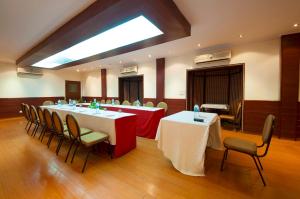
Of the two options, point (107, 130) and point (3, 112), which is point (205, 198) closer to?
point (107, 130)

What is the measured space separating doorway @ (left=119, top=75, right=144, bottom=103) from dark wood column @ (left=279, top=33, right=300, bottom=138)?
18.1ft

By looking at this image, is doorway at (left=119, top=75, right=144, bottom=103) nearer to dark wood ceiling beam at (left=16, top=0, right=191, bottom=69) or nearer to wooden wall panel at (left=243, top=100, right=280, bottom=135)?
dark wood ceiling beam at (left=16, top=0, right=191, bottom=69)

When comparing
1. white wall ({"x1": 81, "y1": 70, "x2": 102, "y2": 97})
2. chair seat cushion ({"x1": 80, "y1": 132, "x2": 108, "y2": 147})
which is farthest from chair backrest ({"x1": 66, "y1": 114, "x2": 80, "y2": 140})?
white wall ({"x1": 81, "y1": 70, "x2": 102, "y2": 97})

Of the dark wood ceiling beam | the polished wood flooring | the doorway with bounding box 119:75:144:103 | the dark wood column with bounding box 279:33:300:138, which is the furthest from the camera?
the doorway with bounding box 119:75:144:103

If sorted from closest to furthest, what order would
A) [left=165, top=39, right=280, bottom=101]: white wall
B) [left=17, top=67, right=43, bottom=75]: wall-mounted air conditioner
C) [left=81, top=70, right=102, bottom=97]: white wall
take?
[left=165, top=39, right=280, bottom=101]: white wall < [left=17, top=67, right=43, bottom=75]: wall-mounted air conditioner < [left=81, top=70, right=102, bottom=97]: white wall

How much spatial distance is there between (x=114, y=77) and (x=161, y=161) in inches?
239

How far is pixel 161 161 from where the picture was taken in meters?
2.53

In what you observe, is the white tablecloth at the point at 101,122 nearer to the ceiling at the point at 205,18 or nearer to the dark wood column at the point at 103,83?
the ceiling at the point at 205,18

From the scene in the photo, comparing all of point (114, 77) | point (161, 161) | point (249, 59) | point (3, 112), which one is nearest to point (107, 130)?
point (161, 161)

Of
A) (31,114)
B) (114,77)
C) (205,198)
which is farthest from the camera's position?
(114,77)

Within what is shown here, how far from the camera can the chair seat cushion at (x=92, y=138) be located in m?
2.27

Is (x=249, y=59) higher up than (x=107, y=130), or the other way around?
(x=249, y=59)

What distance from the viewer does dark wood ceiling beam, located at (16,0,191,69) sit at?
1.89 m

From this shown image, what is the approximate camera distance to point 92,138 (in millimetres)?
2414
